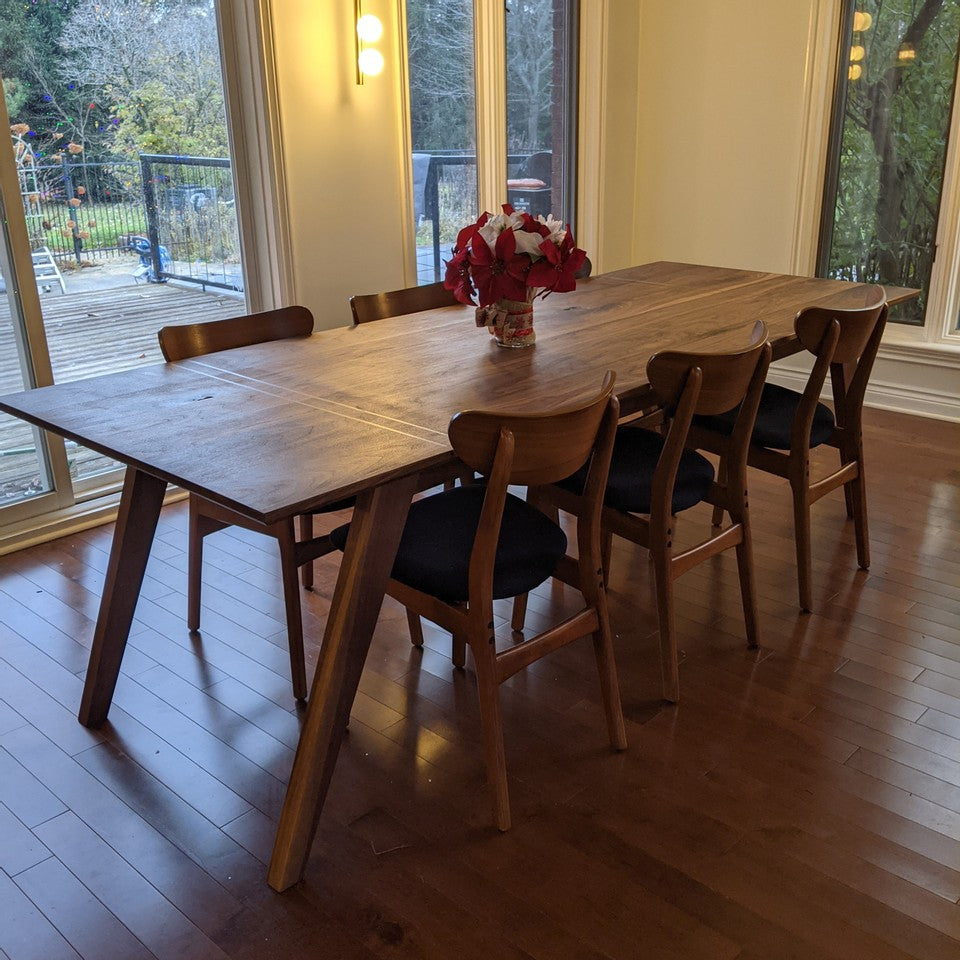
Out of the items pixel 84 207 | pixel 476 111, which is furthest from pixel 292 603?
pixel 476 111

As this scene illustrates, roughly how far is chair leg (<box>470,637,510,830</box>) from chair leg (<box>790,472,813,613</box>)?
124 cm

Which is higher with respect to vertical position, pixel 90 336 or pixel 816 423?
pixel 90 336

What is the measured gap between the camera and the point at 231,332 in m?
2.82

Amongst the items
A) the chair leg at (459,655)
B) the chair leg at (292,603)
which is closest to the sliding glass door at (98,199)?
the chair leg at (292,603)

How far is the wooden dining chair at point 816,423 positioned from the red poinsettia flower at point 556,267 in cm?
57

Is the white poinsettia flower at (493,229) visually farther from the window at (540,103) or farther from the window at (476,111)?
the window at (540,103)

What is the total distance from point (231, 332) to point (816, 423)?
69.7 inches

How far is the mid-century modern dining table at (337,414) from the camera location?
188cm

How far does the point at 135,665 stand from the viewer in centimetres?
269

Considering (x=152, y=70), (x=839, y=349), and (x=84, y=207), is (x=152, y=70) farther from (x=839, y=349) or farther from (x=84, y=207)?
(x=839, y=349)

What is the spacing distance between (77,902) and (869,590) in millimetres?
2324

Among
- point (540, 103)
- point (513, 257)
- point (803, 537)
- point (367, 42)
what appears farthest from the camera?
point (540, 103)

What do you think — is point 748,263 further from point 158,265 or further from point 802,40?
point 158,265

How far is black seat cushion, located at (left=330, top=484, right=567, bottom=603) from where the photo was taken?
2057 mm
